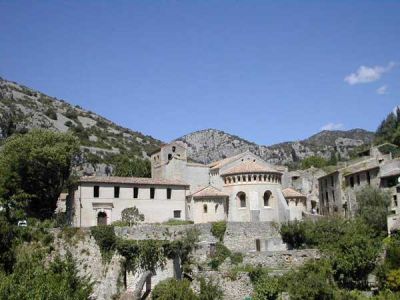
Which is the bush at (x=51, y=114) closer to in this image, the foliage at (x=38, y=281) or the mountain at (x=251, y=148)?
the mountain at (x=251, y=148)

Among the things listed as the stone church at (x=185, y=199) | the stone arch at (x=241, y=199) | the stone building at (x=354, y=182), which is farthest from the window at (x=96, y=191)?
the stone building at (x=354, y=182)

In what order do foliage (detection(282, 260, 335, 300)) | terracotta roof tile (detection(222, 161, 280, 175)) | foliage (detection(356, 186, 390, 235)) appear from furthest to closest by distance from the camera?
terracotta roof tile (detection(222, 161, 280, 175)) → foliage (detection(356, 186, 390, 235)) → foliage (detection(282, 260, 335, 300))

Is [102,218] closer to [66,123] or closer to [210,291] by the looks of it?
[210,291]

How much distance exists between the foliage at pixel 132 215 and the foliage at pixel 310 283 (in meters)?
18.2

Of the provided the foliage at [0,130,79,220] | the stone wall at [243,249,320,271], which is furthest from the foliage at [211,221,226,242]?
the foliage at [0,130,79,220]

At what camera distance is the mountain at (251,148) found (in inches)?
5482

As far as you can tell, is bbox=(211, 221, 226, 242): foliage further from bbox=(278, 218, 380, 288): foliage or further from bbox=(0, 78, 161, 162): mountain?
bbox=(0, 78, 161, 162): mountain

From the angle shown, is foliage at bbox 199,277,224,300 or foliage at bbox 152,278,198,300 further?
foliage at bbox 199,277,224,300

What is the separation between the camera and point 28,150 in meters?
47.1

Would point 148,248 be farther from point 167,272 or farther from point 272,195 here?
point 272,195

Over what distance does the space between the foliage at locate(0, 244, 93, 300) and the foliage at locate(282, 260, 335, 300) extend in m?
14.5

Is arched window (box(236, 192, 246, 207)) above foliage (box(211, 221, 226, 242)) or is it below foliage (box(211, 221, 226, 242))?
above

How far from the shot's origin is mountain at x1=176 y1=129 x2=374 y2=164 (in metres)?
139

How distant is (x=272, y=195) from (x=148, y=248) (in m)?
17.1
